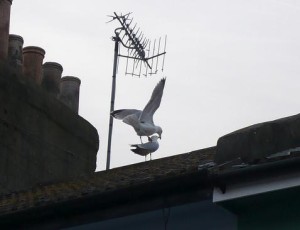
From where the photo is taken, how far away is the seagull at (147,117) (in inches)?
771

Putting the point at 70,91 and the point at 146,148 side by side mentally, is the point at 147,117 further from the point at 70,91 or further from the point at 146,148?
the point at 70,91

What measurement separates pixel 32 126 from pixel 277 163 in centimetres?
1098

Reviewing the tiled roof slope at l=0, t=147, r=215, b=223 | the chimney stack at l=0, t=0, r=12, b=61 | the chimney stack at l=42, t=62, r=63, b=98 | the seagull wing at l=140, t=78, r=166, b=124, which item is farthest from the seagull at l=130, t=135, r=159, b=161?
the chimney stack at l=42, t=62, r=63, b=98

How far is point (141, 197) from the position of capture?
49.3ft

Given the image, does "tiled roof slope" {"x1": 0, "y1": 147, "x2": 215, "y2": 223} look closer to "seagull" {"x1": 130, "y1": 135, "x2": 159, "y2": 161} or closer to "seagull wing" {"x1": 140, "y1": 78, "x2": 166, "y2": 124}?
"seagull" {"x1": 130, "y1": 135, "x2": 159, "y2": 161}

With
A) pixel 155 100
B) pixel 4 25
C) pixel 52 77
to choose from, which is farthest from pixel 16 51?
pixel 155 100

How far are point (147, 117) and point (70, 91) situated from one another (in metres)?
6.74

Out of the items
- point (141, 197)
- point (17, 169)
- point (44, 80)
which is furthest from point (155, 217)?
point (44, 80)

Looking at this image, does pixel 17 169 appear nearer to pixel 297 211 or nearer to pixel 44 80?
pixel 44 80

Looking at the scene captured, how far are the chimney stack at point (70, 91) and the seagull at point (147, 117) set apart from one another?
5.97m

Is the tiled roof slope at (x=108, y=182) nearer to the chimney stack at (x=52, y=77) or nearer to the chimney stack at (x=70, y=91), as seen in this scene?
the chimney stack at (x=52, y=77)

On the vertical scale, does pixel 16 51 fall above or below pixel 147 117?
above

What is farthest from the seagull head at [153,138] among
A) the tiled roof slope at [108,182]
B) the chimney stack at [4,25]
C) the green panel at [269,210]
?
the green panel at [269,210]

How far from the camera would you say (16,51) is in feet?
80.7
